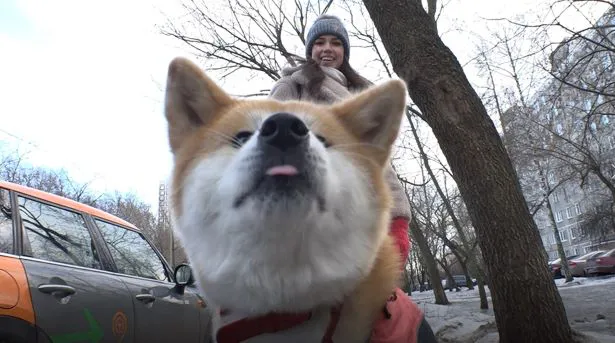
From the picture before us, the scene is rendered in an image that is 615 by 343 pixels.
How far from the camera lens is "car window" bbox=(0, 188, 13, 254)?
293 cm

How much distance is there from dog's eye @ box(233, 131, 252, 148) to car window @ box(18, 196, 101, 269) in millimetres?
2220

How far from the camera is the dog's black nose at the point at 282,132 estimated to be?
1.45 m

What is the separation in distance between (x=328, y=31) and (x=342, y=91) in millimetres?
696

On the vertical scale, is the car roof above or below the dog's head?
above

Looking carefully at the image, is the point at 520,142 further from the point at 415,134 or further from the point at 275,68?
the point at 275,68

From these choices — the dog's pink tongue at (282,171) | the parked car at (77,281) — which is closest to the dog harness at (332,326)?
the dog's pink tongue at (282,171)

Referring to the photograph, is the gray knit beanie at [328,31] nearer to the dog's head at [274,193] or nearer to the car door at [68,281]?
the dog's head at [274,193]

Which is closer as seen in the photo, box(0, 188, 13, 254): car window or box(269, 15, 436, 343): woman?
box(269, 15, 436, 343): woman

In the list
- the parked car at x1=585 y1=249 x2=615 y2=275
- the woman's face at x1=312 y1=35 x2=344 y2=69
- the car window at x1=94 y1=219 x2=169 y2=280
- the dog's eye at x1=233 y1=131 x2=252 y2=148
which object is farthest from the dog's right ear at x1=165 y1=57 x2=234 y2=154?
the parked car at x1=585 y1=249 x2=615 y2=275

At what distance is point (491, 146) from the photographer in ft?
15.9

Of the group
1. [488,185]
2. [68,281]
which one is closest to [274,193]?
[68,281]

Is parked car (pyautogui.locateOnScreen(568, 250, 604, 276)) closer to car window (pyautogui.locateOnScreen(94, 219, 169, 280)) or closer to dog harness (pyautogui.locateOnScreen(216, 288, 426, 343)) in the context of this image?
car window (pyautogui.locateOnScreen(94, 219, 169, 280))

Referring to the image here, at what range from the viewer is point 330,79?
8.85ft

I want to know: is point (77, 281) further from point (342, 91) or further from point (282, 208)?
point (282, 208)
